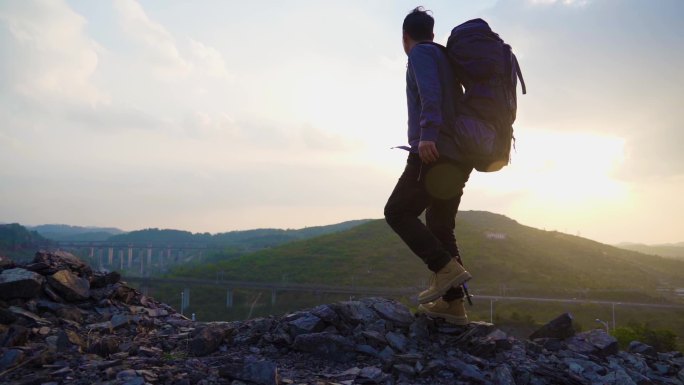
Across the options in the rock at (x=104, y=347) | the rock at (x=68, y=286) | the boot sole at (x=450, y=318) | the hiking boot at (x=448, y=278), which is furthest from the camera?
the rock at (x=68, y=286)

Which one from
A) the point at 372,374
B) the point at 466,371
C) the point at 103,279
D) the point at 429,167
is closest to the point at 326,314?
the point at 372,374

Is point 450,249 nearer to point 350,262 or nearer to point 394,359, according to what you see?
point 394,359

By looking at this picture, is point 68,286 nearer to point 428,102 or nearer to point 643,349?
point 428,102

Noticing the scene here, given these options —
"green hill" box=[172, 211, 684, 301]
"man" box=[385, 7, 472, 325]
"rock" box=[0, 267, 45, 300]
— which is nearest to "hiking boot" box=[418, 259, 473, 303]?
"man" box=[385, 7, 472, 325]

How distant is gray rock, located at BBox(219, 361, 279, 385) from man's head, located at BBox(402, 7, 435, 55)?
3.68 meters

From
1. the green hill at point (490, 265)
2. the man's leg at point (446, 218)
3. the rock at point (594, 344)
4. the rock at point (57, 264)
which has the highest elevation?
the man's leg at point (446, 218)

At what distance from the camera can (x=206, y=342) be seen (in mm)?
4984

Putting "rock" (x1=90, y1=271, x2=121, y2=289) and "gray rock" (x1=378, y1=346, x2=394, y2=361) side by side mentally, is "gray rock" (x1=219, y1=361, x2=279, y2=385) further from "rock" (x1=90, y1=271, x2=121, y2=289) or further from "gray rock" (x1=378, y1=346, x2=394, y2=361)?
"rock" (x1=90, y1=271, x2=121, y2=289)

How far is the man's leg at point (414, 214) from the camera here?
192 inches

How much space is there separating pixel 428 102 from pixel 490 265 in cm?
9908

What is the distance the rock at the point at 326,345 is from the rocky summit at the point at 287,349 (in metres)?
0.01

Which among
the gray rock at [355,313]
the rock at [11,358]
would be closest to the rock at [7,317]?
the rock at [11,358]

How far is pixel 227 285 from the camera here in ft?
293

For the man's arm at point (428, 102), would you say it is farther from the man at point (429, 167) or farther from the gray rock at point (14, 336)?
the gray rock at point (14, 336)
